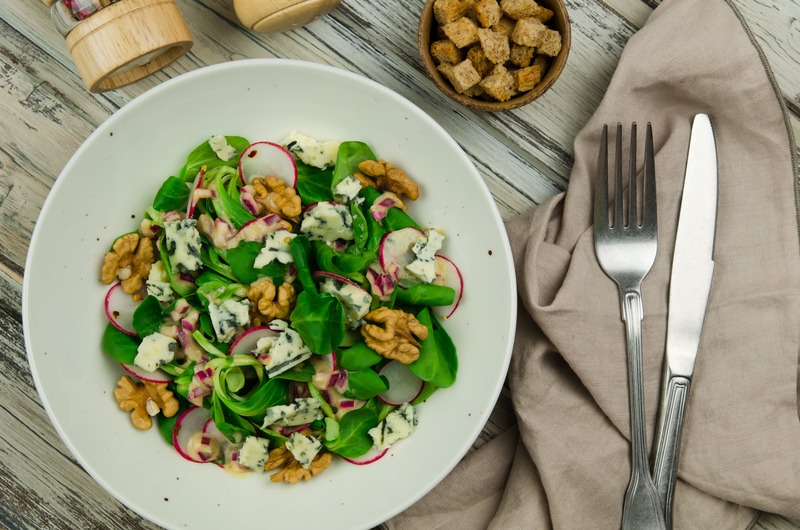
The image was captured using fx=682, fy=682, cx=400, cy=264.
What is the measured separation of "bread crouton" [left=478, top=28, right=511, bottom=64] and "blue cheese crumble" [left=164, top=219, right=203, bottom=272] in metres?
0.77

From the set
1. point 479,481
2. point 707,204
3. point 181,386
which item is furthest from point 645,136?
point 181,386

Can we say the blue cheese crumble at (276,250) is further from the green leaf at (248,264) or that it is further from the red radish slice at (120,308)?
the red radish slice at (120,308)

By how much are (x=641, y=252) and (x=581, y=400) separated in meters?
0.39

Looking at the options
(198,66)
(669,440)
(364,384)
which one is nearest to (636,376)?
(669,440)

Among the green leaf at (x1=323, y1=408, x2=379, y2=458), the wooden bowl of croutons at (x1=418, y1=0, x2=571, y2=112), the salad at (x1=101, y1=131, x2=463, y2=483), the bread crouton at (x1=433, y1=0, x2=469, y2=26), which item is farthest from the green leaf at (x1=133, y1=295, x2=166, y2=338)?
the bread crouton at (x1=433, y1=0, x2=469, y2=26)

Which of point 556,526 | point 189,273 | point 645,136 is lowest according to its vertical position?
point 556,526

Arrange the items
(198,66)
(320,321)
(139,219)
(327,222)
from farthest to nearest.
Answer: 1. (198,66)
2. (139,219)
3. (327,222)
4. (320,321)

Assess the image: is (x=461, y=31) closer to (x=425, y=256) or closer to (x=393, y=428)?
(x=425, y=256)

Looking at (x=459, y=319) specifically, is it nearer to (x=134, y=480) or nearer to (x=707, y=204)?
(x=707, y=204)

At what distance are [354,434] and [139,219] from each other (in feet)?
2.29

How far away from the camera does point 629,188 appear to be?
163cm

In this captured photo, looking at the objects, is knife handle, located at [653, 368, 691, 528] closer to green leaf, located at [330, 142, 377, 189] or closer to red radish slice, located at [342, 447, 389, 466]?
red radish slice, located at [342, 447, 389, 466]

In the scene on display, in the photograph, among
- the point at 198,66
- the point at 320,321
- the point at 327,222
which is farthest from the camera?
the point at 198,66

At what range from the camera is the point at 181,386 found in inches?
59.2
